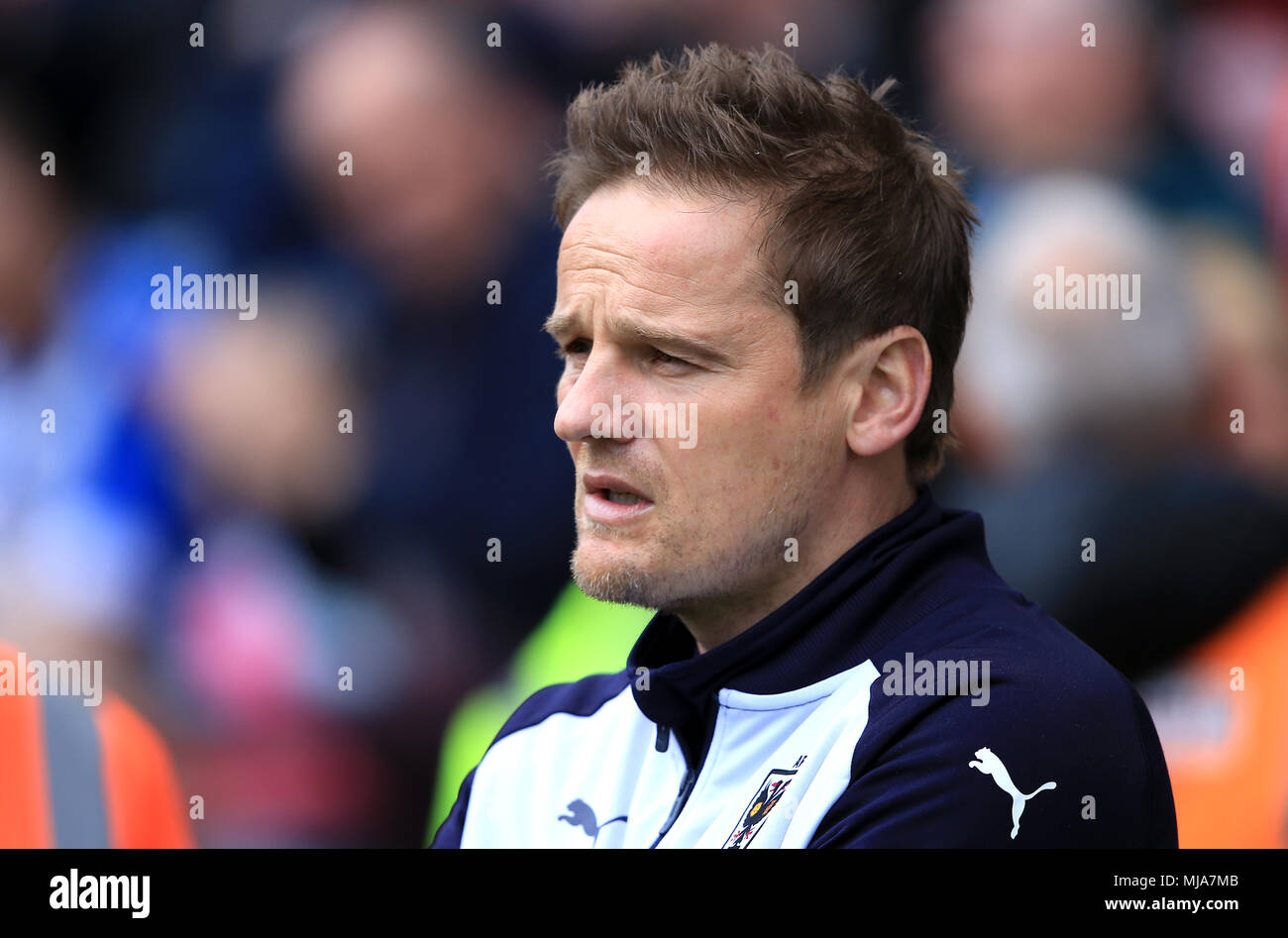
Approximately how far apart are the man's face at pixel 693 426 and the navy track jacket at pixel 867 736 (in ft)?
0.43

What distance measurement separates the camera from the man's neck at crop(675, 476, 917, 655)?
2.01 meters

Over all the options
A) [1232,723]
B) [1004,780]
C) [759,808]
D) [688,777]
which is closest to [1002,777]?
[1004,780]

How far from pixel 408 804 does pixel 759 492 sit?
6.96ft

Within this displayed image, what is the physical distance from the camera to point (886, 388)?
2.08 meters

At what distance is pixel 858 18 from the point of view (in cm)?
360

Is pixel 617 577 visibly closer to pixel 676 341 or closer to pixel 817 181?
pixel 676 341

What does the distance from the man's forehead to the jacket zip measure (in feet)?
2.13

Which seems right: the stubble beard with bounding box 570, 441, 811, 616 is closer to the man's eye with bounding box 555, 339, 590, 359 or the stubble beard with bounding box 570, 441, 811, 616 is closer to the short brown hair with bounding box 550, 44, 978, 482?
the short brown hair with bounding box 550, 44, 978, 482

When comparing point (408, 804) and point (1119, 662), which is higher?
point (1119, 662)

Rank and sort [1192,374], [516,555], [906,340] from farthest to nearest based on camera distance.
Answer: [516,555], [1192,374], [906,340]

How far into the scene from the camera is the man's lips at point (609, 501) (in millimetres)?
1987

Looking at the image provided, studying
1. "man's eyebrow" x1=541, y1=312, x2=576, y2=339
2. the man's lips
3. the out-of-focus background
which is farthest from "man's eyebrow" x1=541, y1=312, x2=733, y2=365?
the out-of-focus background

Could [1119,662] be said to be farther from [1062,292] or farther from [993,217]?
[993,217]
